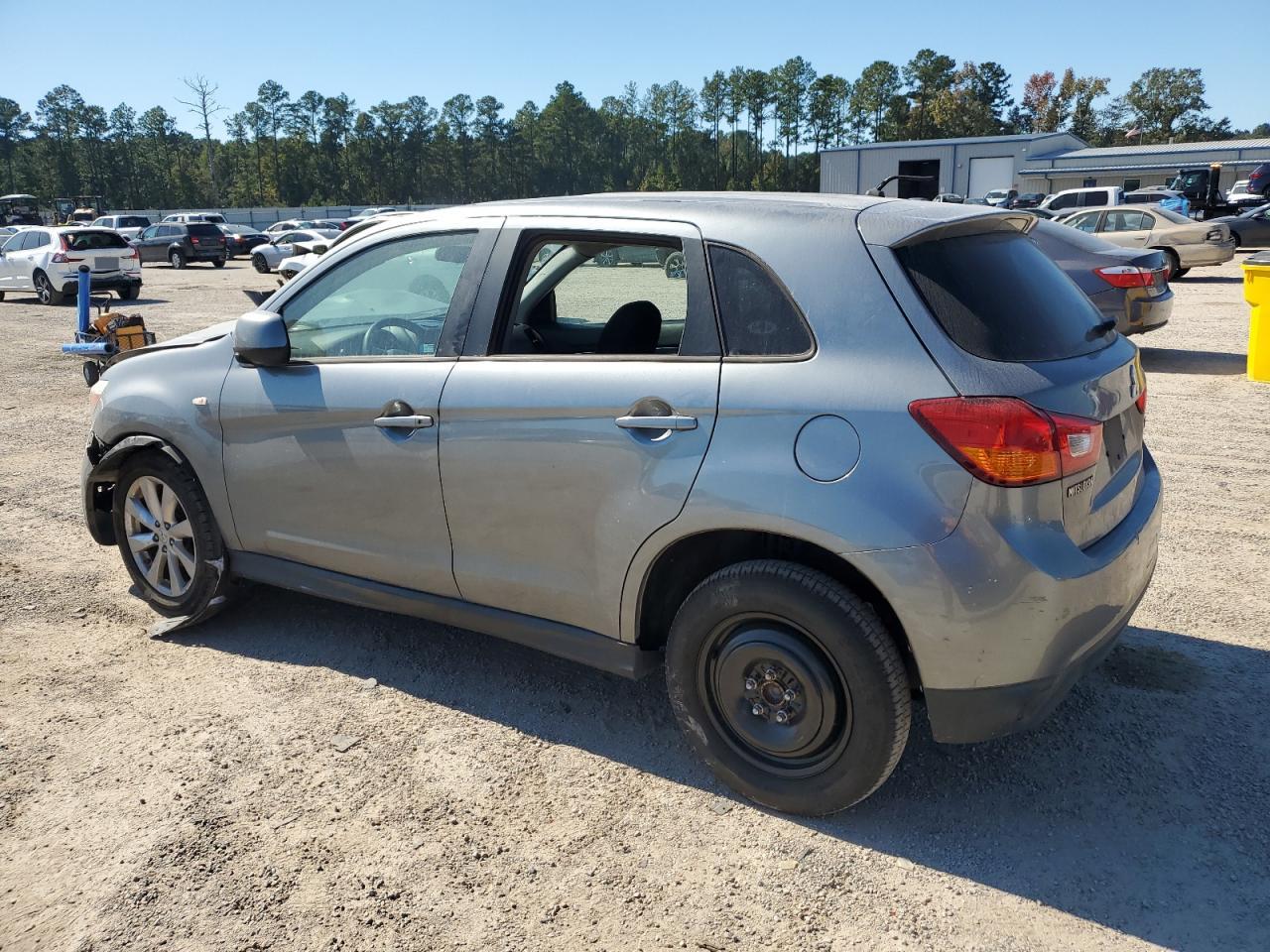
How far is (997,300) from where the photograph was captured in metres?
2.87

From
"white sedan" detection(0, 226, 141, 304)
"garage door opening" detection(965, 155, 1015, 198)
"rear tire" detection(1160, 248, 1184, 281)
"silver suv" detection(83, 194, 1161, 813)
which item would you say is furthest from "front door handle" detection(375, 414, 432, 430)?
"garage door opening" detection(965, 155, 1015, 198)

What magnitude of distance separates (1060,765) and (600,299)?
8.65 ft

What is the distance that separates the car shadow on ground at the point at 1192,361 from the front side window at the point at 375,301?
953cm

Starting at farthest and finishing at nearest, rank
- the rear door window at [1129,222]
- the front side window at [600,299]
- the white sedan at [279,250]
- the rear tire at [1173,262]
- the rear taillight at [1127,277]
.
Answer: the white sedan at [279,250]
the rear tire at [1173,262]
the rear door window at [1129,222]
the rear taillight at [1127,277]
the front side window at [600,299]

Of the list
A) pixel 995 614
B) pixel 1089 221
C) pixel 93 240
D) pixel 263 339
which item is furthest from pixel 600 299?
pixel 93 240

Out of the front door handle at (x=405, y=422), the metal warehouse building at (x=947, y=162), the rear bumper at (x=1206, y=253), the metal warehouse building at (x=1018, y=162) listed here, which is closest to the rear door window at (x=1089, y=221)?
the rear bumper at (x=1206, y=253)

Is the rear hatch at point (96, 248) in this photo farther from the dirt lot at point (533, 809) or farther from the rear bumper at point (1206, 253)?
the rear bumper at point (1206, 253)

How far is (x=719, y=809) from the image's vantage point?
3135 millimetres

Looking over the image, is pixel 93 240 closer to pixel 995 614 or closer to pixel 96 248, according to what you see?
pixel 96 248

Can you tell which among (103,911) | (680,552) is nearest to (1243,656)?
(680,552)

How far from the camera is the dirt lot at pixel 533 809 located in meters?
2.64

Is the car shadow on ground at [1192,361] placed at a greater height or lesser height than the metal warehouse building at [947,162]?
lesser

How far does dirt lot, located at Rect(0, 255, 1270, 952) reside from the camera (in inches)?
104

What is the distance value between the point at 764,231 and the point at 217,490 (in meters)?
2.64
